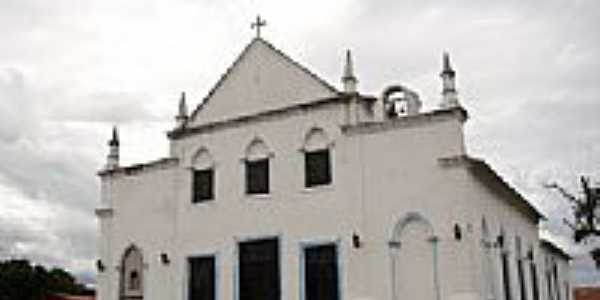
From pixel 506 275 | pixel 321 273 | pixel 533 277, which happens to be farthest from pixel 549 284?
pixel 321 273

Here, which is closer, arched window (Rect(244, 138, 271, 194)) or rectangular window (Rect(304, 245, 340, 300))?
rectangular window (Rect(304, 245, 340, 300))

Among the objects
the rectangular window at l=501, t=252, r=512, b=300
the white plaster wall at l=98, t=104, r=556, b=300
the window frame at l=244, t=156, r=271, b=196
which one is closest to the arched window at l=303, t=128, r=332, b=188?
the white plaster wall at l=98, t=104, r=556, b=300

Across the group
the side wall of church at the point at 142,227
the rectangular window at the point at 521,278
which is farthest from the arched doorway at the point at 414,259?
the side wall of church at the point at 142,227

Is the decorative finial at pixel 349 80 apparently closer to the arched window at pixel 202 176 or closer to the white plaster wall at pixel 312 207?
the white plaster wall at pixel 312 207

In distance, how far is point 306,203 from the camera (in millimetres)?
25312

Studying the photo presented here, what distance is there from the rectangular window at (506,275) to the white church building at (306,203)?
0.07m

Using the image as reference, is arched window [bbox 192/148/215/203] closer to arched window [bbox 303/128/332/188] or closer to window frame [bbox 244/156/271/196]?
window frame [bbox 244/156/271/196]

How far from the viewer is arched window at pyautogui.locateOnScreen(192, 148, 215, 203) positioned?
90.4 ft

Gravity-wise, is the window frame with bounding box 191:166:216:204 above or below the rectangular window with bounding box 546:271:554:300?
above

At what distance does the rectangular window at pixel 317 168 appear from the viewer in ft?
83.1

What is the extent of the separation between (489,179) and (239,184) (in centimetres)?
769

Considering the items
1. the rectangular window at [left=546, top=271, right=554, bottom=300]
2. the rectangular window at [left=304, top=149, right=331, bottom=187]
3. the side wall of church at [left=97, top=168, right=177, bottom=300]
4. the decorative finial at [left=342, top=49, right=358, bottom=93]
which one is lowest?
the rectangular window at [left=546, top=271, right=554, bottom=300]

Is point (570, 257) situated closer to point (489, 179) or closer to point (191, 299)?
point (489, 179)

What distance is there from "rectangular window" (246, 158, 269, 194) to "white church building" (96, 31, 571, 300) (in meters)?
0.04
